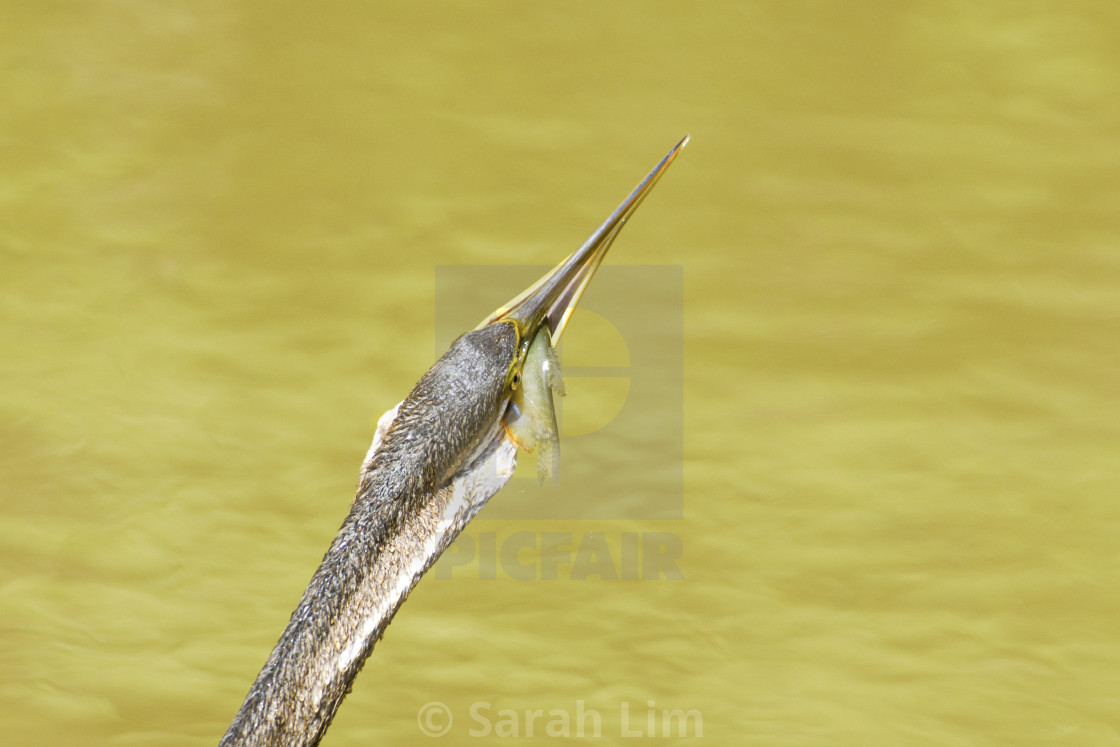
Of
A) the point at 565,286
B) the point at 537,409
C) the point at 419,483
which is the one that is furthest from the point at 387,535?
the point at 565,286

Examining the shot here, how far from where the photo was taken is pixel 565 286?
61.5 inches

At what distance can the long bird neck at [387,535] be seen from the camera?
4.02 feet

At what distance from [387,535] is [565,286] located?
0.49 metres

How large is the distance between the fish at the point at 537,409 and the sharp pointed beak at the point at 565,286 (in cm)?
3

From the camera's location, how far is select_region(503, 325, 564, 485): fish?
1.52 m

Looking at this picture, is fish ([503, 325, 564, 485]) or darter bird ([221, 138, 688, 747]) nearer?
darter bird ([221, 138, 688, 747])

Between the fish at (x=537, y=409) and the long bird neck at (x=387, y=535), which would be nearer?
the long bird neck at (x=387, y=535)

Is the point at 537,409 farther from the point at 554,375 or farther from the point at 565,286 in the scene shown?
the point at 565,286

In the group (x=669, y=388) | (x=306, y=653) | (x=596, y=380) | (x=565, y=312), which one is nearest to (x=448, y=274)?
(x=596, y=380)

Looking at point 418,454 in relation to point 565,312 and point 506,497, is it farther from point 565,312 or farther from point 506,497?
point 506,497

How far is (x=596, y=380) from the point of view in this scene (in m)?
2.60

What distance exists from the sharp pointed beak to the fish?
0.03 meters

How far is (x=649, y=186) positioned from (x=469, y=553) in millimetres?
1411

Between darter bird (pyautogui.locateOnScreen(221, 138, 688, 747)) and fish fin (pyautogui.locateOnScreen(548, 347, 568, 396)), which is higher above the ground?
fish fin (pyautogui.locateOnScreen(548, 347, 568, 396))
